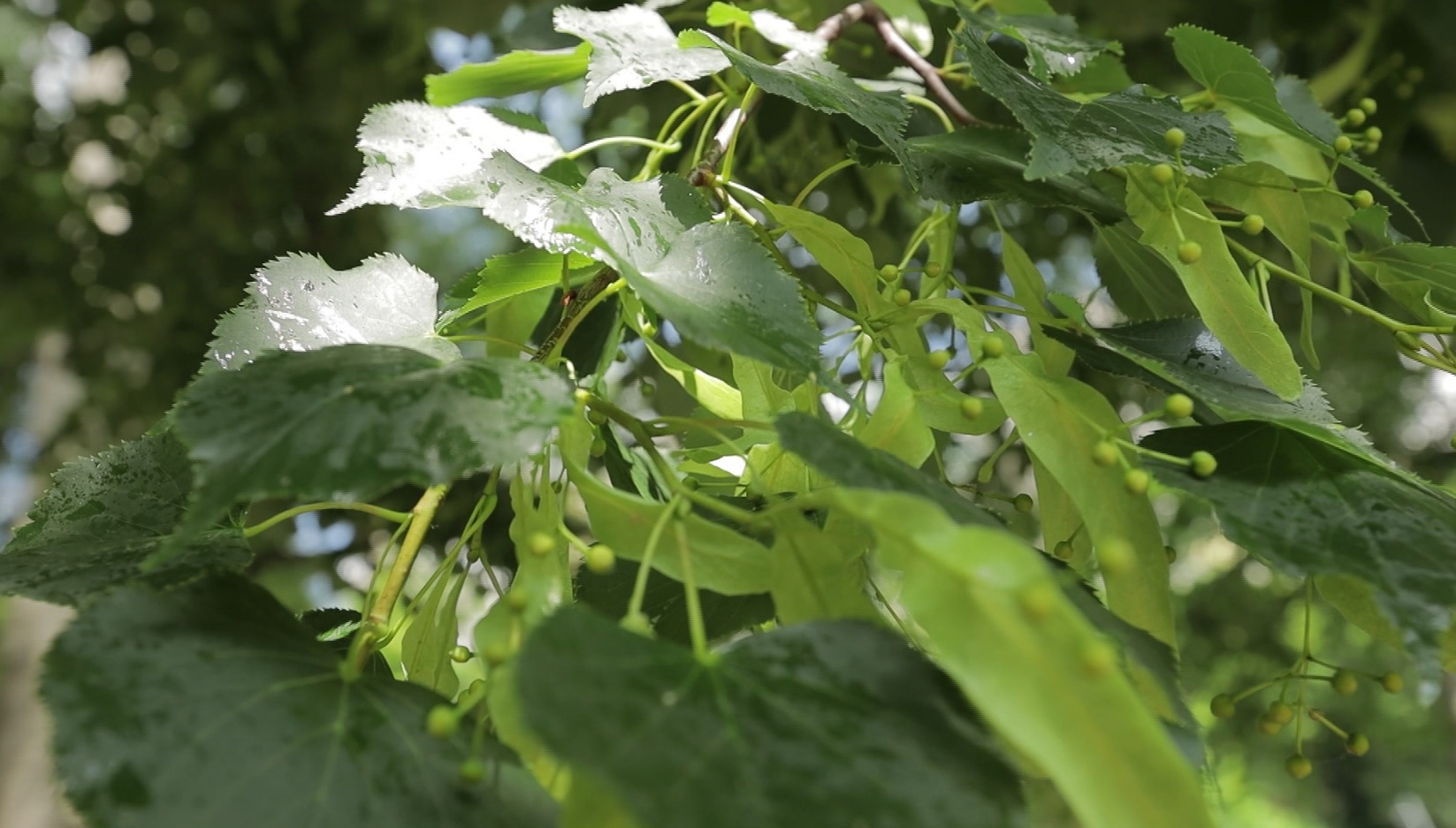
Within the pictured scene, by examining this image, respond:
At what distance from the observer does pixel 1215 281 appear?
1.26 ft

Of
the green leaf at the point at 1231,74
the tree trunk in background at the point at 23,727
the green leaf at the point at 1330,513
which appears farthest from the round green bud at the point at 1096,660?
the tree trunk in background at the point at 23,727

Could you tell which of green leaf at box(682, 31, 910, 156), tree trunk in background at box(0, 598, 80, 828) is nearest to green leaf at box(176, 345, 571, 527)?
green leaf at box(682, 31, 910, 156)

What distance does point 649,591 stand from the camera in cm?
36

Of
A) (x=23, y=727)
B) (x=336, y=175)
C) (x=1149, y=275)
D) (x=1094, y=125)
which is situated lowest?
(x=23, y=727)

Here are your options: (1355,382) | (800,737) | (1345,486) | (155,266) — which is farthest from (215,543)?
(1355,382)

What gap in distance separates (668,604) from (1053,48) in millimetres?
297

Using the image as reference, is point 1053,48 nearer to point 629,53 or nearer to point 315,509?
point 629,53

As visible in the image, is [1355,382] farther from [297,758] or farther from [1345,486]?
[297,758]

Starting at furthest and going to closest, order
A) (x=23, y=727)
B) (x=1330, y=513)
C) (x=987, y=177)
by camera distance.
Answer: (x=23, y=727) < (x=987, y=177) < (x=1330, y=513)

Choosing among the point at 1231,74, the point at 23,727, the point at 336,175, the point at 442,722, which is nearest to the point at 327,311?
the point at 442,722

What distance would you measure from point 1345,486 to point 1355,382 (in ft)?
6.03

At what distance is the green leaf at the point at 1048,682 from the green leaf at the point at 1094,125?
170 mm

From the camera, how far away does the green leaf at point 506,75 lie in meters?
0.51

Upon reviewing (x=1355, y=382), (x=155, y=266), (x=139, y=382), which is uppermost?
(x=155, y=266)
